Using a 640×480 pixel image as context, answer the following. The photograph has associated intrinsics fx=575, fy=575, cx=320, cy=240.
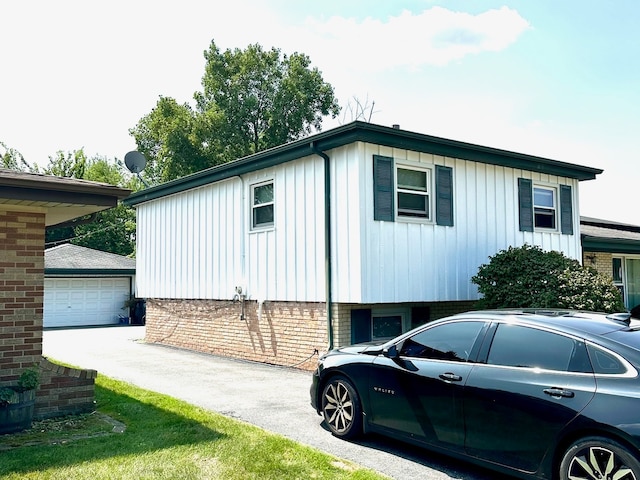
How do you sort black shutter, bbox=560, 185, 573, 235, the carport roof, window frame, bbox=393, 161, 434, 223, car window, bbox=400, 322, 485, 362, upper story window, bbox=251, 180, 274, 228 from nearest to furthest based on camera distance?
car window, bbox=400, 322, 485, 362 → the carport roof → window frame, bbox=393, 161, 434, 223 → upper story window, bbox=251, 180, 274, 228 → black shutter, bbox=560, 185, 573, 235

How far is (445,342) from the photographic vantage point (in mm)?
5598

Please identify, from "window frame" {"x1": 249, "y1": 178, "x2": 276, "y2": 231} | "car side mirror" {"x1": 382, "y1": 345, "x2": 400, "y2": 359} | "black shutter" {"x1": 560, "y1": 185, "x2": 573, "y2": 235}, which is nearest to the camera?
"car side mirror" {"x1": 382, "y1": 345, "x2": 400, "y2": 359}

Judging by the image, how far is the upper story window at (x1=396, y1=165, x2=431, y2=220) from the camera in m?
10.9

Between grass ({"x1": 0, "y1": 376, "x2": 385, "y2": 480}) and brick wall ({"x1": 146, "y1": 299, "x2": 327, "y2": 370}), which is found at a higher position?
brick wall ({"x1": 146, "y1": 299, "x2": 327, "y2": 370})

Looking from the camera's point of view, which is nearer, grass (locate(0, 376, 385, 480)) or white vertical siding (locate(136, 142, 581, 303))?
grass (locate(0, 376, 385, 480))

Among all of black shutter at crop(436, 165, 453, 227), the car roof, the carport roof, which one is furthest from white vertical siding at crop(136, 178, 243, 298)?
the car roof

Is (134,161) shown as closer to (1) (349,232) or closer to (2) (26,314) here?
(1) (349,232)

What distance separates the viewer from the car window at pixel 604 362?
4281 millimetres

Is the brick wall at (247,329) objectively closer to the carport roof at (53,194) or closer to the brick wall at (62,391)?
the brick wall at (62,391)

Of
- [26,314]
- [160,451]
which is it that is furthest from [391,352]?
[26,314]

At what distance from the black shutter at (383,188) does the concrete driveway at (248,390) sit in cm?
327

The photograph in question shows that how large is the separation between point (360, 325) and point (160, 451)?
5.73m

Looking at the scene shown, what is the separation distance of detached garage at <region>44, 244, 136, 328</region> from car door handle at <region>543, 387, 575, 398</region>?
76.0 feet

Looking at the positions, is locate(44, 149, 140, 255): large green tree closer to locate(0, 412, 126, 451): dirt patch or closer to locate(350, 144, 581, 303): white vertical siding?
locate(350, 144, 581, 303): white vertical siding
